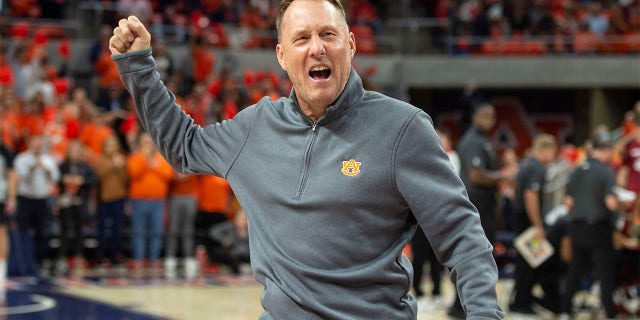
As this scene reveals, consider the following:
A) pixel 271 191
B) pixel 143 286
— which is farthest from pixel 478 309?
pixel 143 286

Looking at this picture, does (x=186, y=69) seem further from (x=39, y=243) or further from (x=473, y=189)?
(x=473, y=189)

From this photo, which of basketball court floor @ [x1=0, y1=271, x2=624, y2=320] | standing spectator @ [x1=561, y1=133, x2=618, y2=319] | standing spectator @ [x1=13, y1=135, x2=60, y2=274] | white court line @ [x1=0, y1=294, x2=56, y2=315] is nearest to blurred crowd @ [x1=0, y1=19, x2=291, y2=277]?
standing spectator @ [x1=13, y1=135, x2=60, y2=274]

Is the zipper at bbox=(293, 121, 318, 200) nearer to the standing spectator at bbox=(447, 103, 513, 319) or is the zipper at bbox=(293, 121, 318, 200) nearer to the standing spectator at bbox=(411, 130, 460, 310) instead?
the standing spectator at bbox=(447, 103, 513, 319)

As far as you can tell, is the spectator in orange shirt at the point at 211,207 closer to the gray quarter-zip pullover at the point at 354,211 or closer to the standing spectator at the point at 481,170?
the standing spectator at the point at 481,170

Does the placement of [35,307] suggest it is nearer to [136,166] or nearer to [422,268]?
[136,166]

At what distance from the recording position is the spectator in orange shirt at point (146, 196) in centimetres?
1300

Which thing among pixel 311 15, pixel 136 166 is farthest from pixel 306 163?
pixel 136 166

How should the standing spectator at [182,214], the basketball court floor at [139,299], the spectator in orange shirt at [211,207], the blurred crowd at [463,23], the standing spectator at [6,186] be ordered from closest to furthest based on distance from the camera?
the basketball court floor at [139,299]
the standing spectator at [6,186]
the standing spectator at [182,214]
the spectator in orange shirt at [211,207]
the blurred crowd at [463,23]

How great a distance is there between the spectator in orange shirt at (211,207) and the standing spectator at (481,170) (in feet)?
15.1

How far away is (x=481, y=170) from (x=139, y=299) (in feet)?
12.7

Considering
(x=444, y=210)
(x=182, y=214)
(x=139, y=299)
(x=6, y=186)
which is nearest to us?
(x=444, y=210)

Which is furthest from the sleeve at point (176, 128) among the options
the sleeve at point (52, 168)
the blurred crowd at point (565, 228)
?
the sleeve at point (52, 168)

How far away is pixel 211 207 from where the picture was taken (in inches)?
540

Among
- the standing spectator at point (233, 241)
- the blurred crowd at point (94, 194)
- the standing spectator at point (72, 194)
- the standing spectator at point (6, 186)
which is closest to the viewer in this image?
the standing spectator at point (6, 186)
